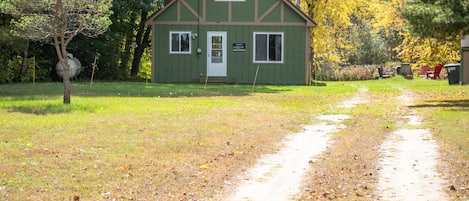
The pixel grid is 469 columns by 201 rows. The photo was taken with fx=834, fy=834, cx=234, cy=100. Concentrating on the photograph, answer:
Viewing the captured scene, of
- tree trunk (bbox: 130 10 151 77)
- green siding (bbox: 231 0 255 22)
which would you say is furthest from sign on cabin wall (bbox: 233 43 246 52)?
tree trunk (bbox: 130 10 151 77)

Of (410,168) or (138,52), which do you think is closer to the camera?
(410,168)

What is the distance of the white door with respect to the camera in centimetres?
3809

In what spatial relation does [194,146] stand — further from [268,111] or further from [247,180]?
[268,111]

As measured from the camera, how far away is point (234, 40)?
3788 centimetres

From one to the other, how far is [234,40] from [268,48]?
1592 millimetres

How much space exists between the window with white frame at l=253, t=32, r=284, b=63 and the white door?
1478mm

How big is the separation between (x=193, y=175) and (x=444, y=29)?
506 inches

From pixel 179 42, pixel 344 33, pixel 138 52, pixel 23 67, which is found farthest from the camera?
pixel 344 33

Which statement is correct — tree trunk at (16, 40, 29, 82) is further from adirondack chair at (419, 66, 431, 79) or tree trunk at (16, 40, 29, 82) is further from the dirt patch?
adirondack chair at (419, 66, 431, 79)

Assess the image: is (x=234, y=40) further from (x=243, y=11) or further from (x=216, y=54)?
(x=243, y=11)

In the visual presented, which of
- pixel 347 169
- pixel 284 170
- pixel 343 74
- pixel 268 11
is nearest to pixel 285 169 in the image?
pixel 284 170

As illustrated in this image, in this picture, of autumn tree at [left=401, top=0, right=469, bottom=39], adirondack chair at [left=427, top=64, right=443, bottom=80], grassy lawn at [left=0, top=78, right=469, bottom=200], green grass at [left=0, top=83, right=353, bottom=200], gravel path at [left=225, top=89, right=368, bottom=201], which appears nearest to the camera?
gravel path at [left=225, top=89, right=368, bottom=201]

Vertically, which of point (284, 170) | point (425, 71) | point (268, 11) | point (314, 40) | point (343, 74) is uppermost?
point (268, 11)

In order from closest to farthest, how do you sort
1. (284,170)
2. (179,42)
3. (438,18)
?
(284,170) → (438,18) → (179,42)
